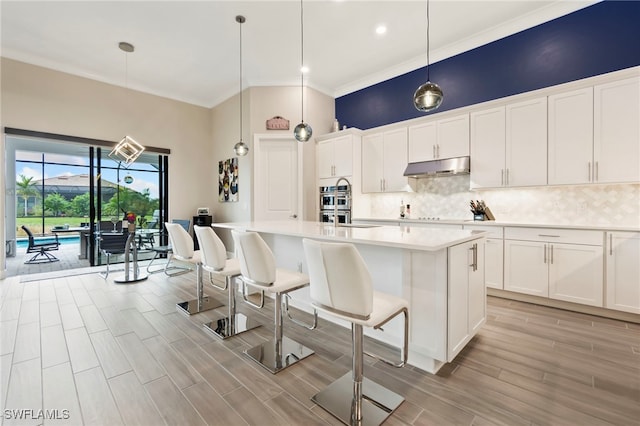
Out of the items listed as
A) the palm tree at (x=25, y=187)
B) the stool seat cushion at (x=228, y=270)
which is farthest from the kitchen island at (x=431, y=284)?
the palm tree at (x=25, y=187)

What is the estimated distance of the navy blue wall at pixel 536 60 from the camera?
3100 millimetres

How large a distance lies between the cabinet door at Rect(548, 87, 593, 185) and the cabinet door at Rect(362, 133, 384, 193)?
7.69 feet

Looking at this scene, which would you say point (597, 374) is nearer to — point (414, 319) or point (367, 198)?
point (414, 319)

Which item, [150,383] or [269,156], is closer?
[150,383]

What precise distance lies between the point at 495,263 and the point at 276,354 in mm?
2941

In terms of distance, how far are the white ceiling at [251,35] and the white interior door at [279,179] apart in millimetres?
1193

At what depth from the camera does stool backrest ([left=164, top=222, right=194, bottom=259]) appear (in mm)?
3162

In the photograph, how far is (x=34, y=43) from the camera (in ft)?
13.6

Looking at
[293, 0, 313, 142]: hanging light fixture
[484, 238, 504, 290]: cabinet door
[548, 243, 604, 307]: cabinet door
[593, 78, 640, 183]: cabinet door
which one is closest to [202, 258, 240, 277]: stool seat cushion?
[293, 0, 313, 142]: hanging light fixture

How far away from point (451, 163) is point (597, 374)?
9.13 feet

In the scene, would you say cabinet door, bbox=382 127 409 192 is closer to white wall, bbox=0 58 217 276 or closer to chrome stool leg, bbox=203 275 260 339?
chrome stool leg, bbox=203 275 260 339

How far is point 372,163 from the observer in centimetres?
509

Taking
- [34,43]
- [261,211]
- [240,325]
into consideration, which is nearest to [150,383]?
[240,325]

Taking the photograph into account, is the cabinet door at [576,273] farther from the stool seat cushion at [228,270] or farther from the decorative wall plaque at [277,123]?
the decorative wall plaque at [277,123]
